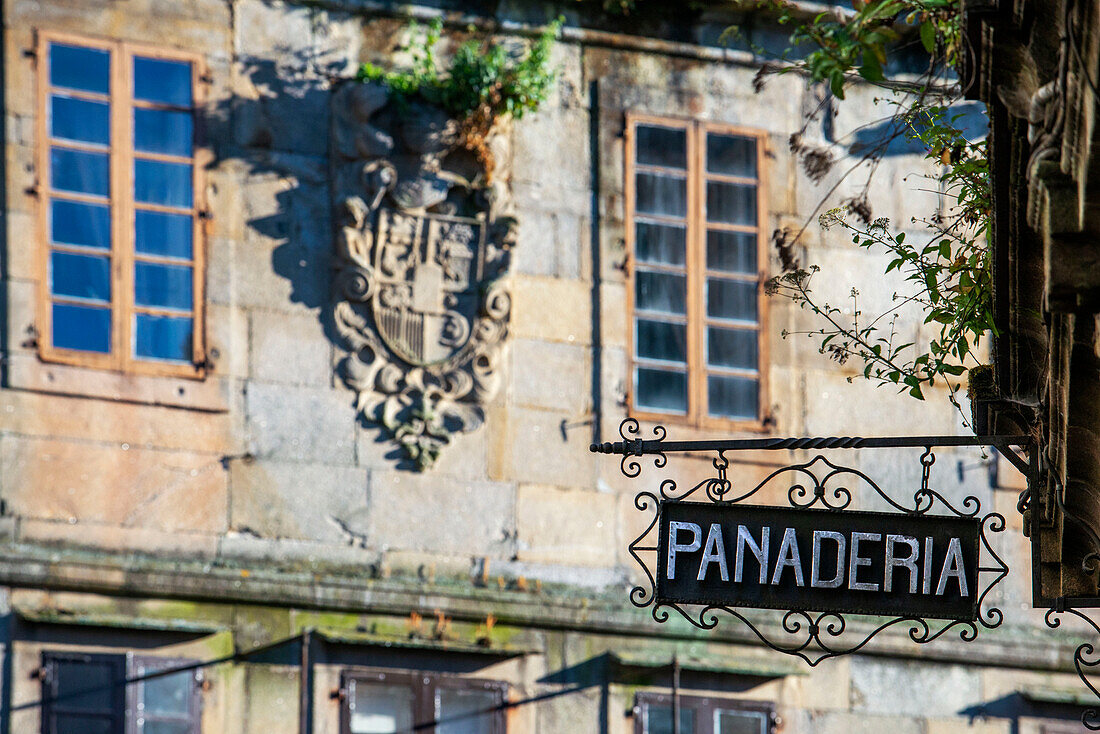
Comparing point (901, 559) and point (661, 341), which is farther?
point (661, 341)

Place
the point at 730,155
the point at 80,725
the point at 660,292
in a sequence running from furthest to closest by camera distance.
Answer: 1. the point at 730,155
2. the point at 660,292
3. the point at 80,725

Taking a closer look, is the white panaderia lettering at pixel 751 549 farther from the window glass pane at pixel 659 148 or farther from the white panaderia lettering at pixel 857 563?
the window glass pane at pixel 659 148

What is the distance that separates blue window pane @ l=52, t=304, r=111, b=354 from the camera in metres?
11.6

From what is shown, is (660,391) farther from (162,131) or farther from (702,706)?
(162,131)

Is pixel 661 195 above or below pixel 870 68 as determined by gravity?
above

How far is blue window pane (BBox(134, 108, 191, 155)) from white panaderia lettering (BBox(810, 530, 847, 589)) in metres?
6.56

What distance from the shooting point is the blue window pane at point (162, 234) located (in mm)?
11914

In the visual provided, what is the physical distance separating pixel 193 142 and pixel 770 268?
12.2 feet

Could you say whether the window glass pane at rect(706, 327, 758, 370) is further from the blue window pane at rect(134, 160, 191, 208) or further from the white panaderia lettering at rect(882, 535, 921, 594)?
the white panaderia lettering at rect(882, 535, 921, 594)

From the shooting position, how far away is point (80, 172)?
38.8 ft

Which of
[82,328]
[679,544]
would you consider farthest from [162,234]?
[679,544]

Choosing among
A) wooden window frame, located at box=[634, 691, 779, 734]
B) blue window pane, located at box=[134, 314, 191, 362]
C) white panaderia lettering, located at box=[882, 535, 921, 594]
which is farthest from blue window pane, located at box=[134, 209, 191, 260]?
white panaderia lettering, located at box=[882, 535, 921, 594]

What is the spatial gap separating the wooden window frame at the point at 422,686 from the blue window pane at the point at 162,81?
3.56m

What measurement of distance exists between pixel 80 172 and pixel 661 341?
370 centimetres
